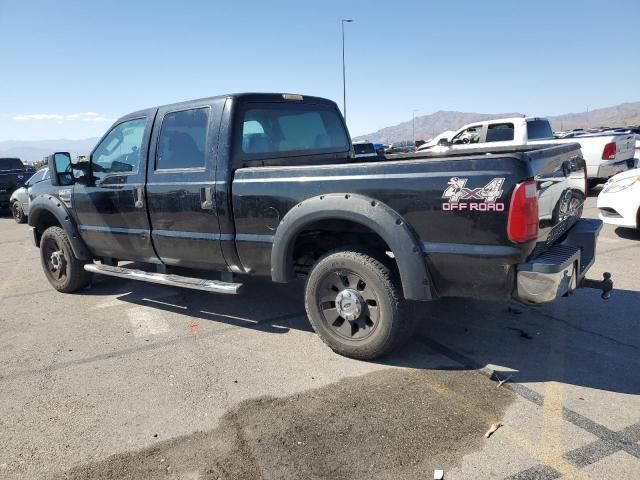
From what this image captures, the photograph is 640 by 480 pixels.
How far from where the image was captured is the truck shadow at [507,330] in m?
3.52

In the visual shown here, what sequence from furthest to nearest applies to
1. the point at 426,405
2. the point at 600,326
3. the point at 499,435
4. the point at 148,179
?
the point at 148,179 → the point at 600,326 → the point at 426,405 → the point at 499,435

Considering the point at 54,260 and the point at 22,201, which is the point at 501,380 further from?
the point at 22,201

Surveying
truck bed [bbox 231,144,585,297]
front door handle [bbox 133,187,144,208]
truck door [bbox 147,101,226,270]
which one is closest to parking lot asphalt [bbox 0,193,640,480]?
truck bed [bbox 231,144,585,297]

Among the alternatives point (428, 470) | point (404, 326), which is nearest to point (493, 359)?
point (404, 326)

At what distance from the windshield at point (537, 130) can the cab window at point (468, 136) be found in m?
1.35

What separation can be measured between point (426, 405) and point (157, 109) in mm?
3664

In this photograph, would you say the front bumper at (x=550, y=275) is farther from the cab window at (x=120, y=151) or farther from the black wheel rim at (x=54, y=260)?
the black wheel rim at (x=54, y=260)

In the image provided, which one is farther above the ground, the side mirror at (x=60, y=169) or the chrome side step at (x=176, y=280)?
the side mirror at (x=60, y=169)

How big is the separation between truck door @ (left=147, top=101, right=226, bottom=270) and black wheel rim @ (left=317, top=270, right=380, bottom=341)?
1115 mm

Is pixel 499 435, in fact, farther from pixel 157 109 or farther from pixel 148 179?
pixel 157 109

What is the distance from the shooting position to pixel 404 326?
358cm

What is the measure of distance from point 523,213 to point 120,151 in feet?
13.4

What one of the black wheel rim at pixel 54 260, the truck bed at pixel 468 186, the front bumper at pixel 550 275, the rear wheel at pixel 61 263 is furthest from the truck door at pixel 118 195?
the front bumper at pixel 550 275

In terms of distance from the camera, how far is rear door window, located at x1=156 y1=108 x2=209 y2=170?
4406 millimetres
